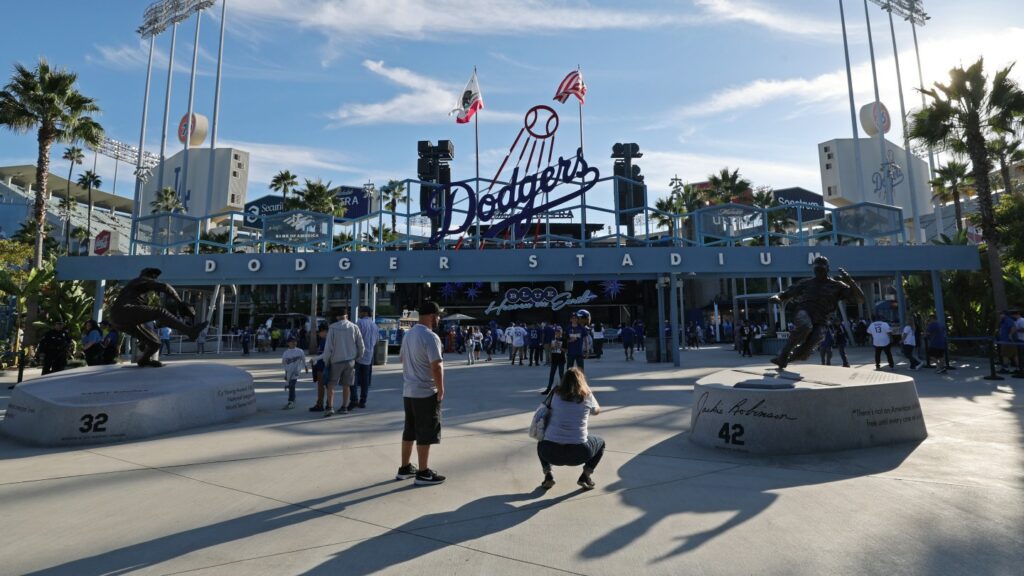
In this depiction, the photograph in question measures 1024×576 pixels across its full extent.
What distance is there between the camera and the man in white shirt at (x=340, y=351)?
9.02 metres

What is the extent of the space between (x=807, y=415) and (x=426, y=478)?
14.2ft

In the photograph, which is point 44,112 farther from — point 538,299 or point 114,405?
point 538,299

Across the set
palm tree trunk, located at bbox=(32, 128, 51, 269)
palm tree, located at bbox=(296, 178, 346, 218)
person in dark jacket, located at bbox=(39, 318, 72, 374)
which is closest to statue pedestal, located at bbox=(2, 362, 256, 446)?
person in dark jacket, located at bbox=(39, 318, 72, 374)

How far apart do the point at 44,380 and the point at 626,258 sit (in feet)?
48.2

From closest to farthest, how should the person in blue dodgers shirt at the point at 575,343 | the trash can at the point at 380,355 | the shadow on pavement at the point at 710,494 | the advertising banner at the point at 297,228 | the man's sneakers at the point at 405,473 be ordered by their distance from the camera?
the shadow on pavement at the point at 710,494 < the man's sneakers at the point at 405,473 < the person in blue dodgers shirt at the point at 575,343 < the advertising banner at the point at 297,228 < the trash can at the point at 380,355

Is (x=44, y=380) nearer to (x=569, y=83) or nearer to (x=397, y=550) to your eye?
(x=397, y=550)

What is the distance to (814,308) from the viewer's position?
27.7ft

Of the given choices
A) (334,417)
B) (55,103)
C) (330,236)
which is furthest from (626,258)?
(55,103)

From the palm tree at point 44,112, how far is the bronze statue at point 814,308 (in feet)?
90.2

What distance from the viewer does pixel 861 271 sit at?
17.7 meters

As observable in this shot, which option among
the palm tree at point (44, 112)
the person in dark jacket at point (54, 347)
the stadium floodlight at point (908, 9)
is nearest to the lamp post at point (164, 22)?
the palm tree at point (44, 112)

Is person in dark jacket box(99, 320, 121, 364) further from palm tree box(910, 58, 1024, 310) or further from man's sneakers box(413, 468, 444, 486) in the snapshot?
palm tree box(910, 58, 1024, 310)

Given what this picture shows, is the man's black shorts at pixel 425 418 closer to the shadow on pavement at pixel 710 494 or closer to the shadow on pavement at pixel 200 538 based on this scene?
the shadow on pavement at pixel 200 538

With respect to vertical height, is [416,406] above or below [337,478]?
above
